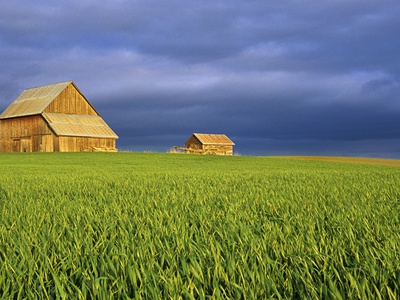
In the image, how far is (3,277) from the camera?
264cm

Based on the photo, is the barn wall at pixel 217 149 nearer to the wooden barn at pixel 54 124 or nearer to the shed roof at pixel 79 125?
the shed roof at pixel 79 125

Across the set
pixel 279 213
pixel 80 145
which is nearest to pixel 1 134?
pixel 80 145

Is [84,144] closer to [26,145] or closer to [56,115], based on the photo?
[56,115]

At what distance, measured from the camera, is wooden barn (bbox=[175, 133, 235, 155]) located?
221ft

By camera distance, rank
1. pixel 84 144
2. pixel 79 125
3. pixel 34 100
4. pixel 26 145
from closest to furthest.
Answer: pixel 84 144, pixel 79 125, pixel 26 145, pixel 34 100

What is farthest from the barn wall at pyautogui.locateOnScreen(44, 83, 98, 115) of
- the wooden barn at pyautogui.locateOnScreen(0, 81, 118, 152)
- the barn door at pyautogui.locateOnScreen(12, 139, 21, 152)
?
the barn door at pyautogui.locateOnScreen(12, 139, 21, 152)

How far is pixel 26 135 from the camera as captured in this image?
5062cm

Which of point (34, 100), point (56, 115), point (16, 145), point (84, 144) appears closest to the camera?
point (84, 144)

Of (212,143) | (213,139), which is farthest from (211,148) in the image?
(213,139)

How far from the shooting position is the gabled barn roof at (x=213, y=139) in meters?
67.8

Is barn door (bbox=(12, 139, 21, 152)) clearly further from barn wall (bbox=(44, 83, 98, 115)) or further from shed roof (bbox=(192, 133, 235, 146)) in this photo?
shed roof (bbox=(192, 133, 235, 146))

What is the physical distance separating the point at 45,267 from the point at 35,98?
55082 millimetres

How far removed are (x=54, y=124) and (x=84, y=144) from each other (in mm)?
3944

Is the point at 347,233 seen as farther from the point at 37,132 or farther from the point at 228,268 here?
the point at 37,132
